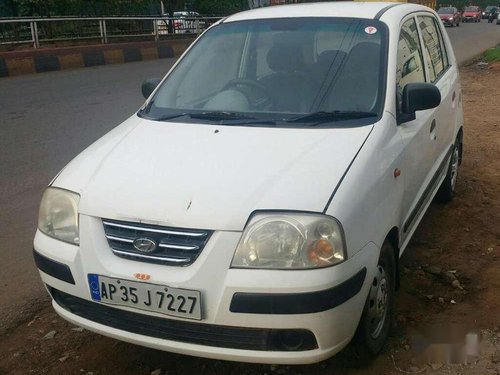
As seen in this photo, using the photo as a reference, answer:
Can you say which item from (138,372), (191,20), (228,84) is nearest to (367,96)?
(228,84)

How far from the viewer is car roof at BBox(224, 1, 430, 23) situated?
3717 mm

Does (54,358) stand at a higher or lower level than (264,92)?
lower

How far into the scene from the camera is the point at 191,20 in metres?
22.8

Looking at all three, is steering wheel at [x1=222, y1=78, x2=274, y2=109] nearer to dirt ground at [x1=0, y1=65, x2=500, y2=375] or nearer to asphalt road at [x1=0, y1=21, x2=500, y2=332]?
dirt ground at [x1=0, y1=65, x2=500, y2=375]

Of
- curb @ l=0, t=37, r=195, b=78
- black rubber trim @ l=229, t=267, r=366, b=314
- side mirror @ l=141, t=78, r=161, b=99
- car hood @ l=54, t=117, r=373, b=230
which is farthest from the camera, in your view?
curb @ l=0, t=37, r=195, b=78

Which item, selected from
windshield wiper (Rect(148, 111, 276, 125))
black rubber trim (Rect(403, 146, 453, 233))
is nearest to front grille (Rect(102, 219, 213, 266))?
windshield wiper (Rect(148, 111, 276, 125))

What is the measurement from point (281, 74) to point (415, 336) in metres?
1.69

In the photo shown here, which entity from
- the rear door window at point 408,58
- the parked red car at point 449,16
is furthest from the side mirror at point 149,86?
the parked red car at point 449,16

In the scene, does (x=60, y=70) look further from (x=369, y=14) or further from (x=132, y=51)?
(x=369, y=14)

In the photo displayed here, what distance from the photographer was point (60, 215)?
2.70 m

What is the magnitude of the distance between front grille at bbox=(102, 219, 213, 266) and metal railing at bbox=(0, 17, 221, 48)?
46.7 ft

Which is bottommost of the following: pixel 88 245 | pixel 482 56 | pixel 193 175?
pixel 482 56

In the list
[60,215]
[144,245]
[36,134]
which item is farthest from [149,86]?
[36,134]

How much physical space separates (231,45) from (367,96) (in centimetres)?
113
